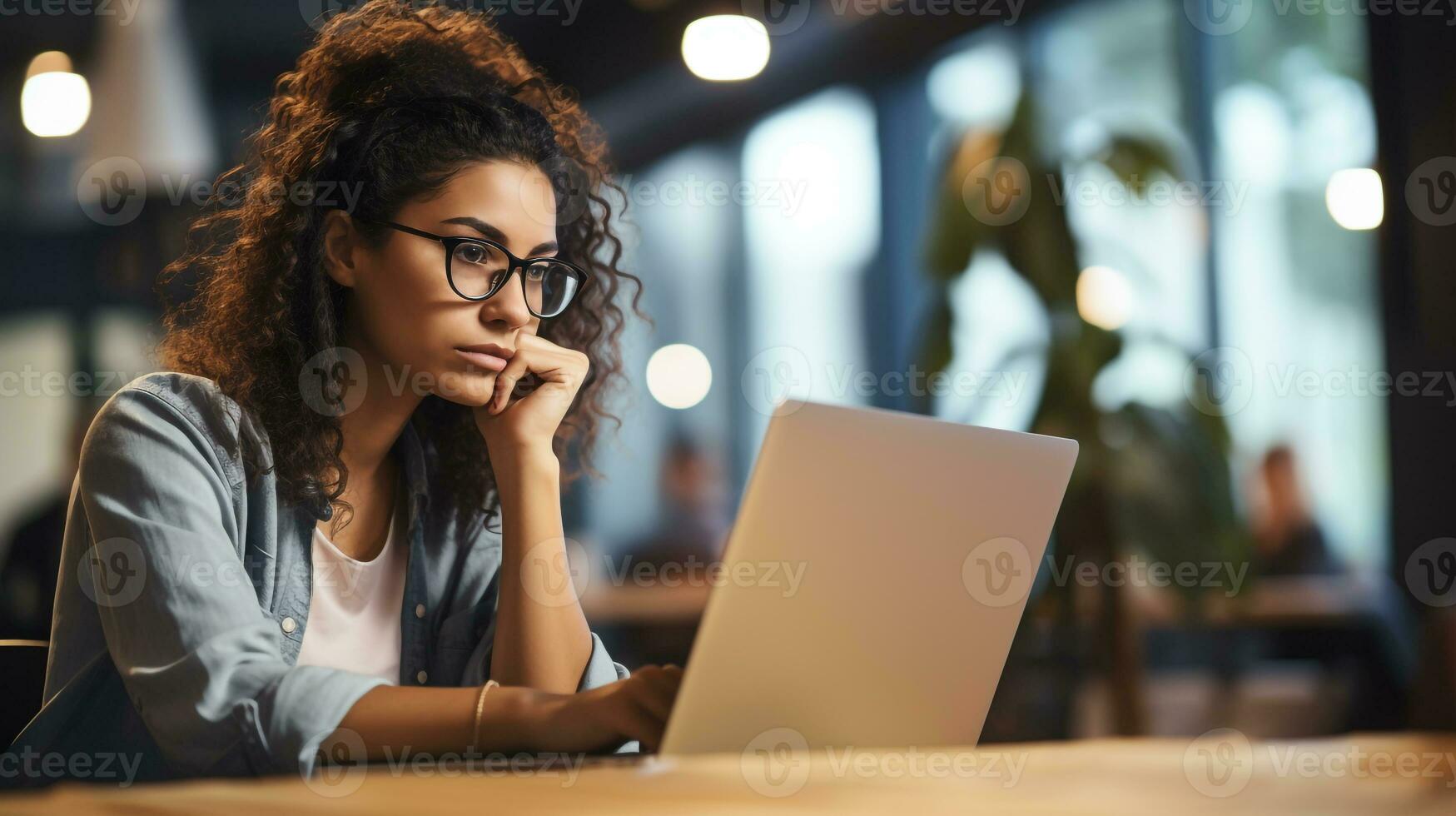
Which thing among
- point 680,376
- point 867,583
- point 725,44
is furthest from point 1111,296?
point 867,583

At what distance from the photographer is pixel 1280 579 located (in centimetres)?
436

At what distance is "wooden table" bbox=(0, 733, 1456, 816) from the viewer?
2.52 ft

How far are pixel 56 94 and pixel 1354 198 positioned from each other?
435 centimetres

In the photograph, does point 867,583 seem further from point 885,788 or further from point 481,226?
point 481,226

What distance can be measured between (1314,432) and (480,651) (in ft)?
13.4

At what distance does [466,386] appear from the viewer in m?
1.57

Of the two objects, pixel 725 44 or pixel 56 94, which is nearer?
pixel 56 94

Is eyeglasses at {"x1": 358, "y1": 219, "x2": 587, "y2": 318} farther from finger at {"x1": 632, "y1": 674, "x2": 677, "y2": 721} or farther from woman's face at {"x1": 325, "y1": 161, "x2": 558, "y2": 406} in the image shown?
finger at {"x1": 632, "y1": 674, "x2": 677, "y2": 721}

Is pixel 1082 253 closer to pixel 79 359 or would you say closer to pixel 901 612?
pixel 901 612

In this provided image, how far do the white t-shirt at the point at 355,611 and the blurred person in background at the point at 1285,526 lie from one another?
3665mm

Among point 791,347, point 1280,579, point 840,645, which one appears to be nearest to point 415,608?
point 840,645

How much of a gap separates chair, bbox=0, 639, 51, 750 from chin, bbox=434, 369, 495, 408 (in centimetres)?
54

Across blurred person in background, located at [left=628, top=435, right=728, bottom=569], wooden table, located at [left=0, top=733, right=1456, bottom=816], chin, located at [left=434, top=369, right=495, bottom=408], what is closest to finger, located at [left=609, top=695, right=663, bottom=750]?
wooden table, located at [left=0, top=733, right=1456, bottom=816]

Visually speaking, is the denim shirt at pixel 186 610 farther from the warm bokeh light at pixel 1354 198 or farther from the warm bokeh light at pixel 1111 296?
the warm bokeh light at pixel 1354 198
